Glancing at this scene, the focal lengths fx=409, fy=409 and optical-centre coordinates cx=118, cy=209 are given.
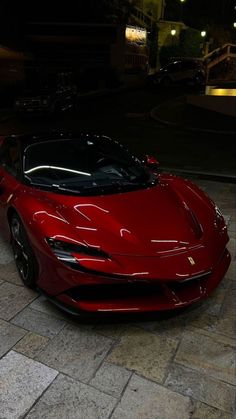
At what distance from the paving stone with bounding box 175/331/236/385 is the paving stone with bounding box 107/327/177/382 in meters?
0.10

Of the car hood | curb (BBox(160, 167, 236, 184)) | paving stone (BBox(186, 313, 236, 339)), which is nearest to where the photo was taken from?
the car hood

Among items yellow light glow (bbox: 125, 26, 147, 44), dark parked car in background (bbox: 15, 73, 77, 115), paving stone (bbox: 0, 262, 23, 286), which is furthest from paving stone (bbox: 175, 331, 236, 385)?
yellow light glow (bbox: 125, 26, 147, 44)

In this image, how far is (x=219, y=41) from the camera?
42.3m

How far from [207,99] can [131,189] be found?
43.2 ft

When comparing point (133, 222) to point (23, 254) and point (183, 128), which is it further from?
point (183, 128)

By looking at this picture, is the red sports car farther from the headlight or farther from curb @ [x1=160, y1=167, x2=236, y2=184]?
curb @ [x1=160, y1=167, x2=236, y2=184]

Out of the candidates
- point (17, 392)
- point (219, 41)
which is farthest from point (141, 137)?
point (219, 41)

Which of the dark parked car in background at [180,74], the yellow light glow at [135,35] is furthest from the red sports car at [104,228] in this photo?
the yellow light glow at [135,35]

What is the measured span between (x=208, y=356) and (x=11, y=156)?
2.89m

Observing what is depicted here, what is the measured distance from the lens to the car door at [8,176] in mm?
4062

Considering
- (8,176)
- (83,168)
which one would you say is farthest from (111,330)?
(8,176)

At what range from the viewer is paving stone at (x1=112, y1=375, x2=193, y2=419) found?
252 cm

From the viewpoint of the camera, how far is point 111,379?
2.80 metres

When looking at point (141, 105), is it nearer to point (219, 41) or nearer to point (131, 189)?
point (131, 189)
